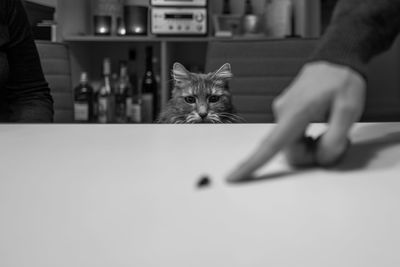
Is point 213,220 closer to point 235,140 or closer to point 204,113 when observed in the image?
point 235,140

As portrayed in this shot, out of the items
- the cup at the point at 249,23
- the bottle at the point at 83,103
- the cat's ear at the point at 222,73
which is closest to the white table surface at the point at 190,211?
the cat's ear at the point at 222,73

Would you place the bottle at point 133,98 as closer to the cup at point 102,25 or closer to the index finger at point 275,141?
the cup at point 102,25

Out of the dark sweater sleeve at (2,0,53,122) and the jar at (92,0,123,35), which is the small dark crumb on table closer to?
the dark sweater sleeve at (2,0,53,122)

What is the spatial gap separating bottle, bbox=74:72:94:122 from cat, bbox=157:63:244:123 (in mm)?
489

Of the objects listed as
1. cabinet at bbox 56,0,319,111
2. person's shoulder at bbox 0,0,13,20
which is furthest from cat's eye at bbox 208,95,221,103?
cabinet at bbox 56,0,319,111

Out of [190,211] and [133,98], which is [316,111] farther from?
[133,98]

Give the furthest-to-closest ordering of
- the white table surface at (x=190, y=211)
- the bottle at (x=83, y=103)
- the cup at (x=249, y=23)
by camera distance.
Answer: the cup at (x=249, y=23)
the bottle at (x=83, y=103)
the white table surface at (x=190, y=211)

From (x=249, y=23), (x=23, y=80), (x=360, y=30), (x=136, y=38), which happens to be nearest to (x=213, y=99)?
(x=23, y=80)

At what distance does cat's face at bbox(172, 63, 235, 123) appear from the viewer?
1115 millimetres

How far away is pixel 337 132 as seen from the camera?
1.13 feet

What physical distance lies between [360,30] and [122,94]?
1.46 m

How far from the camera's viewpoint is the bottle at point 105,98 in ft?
5.48

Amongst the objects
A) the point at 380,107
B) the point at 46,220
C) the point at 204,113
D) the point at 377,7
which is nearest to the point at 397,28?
the point at 377,7

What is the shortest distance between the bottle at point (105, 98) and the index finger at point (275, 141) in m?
1.35
